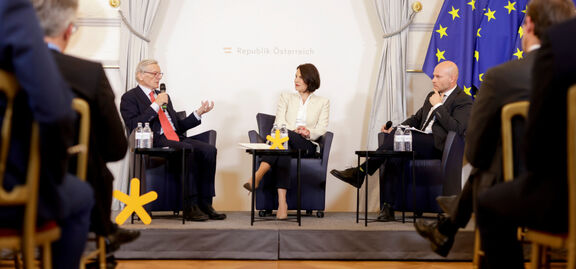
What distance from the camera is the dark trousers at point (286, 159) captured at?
14.3 ft

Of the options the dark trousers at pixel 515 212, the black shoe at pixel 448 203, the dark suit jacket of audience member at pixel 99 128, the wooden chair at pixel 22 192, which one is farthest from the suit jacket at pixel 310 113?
the wooden chair at pixel 22 192

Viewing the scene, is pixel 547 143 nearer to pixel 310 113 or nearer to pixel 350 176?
pixel 350 176

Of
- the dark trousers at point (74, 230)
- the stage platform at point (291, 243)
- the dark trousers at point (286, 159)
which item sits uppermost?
the dark trousers at point (286, 159)

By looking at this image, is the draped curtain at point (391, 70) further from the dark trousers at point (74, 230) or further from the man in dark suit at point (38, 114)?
the man in dark suit at point (38, 114)

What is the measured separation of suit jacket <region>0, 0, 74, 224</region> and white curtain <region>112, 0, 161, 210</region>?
3767 mm

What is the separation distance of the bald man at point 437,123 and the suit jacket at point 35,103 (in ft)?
9.74

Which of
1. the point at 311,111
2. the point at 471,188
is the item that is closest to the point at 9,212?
the point at 471,188

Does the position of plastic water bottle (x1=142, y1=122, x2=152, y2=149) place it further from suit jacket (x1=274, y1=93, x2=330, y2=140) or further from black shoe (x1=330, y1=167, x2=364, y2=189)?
black shoe (x1=330, y1=167, x2=364, y2=189)

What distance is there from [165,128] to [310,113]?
1266 mm

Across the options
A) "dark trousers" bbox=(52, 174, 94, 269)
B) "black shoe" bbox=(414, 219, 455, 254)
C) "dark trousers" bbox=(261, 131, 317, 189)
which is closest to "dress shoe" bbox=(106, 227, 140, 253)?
"dark trousers" bbox=(52, 174, 94, 269)

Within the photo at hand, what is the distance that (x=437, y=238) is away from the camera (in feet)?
8.27

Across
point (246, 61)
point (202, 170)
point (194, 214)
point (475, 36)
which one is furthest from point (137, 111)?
point (475, 36)

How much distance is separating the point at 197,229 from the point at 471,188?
5.90ft

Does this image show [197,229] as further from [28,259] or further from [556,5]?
[556,5]
